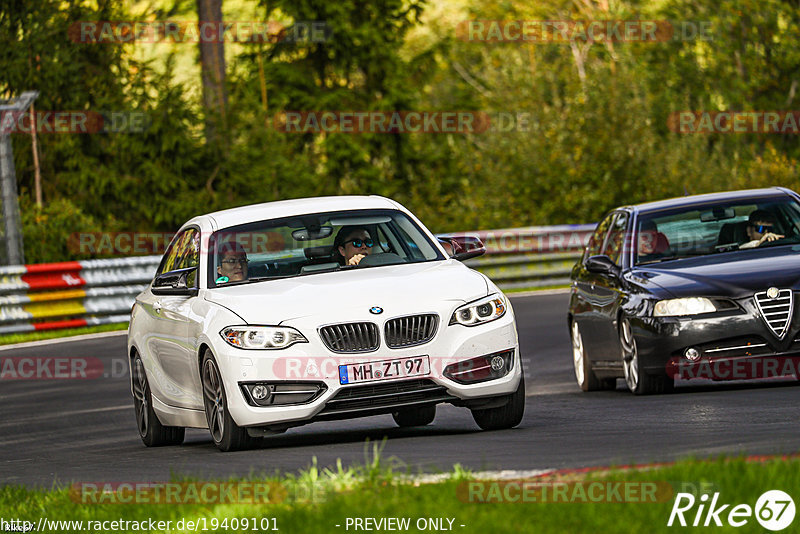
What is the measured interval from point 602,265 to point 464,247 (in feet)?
7.72

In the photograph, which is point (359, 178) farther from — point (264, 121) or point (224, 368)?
point (224, 368)

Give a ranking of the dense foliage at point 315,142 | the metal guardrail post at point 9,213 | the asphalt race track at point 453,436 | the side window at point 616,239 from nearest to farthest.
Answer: the asphalt race track at point 453,436 → the side window at point 616,239 → the metal guardrail post at point 9,213 → the dense foliage at point 315,142

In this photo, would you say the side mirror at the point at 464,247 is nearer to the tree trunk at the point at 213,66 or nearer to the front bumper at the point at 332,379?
the front bumper at the point at 332,379

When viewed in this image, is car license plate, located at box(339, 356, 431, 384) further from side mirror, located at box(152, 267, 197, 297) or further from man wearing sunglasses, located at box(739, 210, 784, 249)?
man wearing sunglasses, located at box(739, 210, 784, 249)

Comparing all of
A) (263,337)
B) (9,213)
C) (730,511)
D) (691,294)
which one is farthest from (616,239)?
(9,213)

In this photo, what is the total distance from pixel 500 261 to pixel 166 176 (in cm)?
777

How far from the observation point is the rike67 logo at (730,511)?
5.55 m

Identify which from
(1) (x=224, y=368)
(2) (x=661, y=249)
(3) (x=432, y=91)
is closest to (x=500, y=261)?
(2) (x=661, y=249)

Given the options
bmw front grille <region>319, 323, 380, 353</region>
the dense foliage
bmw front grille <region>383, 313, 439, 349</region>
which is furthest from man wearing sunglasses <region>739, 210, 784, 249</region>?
the dense foliage

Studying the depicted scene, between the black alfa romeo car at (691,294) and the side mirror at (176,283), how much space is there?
3508 millimetres

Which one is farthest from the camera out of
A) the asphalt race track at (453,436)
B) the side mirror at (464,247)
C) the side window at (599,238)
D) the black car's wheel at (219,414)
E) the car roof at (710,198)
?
the side window at (599,238)

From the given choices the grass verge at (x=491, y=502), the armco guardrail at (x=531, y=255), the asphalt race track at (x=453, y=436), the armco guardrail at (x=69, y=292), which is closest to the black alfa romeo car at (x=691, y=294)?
the asphalt race track at (x=453, y=436)

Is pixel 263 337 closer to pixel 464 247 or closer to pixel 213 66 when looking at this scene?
A: pixel 464 247

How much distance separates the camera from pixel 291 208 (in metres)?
10.8
